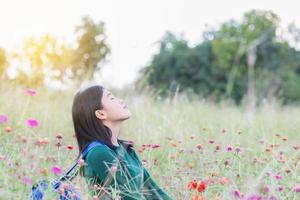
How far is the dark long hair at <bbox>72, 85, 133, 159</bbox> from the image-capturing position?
2.82 meters

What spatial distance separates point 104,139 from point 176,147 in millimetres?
840

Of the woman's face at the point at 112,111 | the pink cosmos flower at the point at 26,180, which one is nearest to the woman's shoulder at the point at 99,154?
the woman's face at the point at 112,111

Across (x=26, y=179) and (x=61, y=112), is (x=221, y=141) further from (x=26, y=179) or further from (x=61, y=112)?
(x=26, y=179)

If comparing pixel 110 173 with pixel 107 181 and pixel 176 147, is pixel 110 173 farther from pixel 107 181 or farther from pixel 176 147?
pixel 176 147

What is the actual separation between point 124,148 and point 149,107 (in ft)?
10.7

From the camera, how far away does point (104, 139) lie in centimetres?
280

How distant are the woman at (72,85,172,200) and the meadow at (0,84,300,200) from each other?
0.11m

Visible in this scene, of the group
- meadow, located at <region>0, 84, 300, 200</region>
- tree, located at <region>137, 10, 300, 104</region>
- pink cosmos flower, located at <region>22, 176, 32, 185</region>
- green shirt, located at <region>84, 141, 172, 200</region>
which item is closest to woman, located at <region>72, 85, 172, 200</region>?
green shirt, located at <region>84, 141, 172, 200</region>

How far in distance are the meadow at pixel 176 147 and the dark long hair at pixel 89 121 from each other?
0.09m

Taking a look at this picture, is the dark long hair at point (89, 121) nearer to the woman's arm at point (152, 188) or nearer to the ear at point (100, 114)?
the ear at point (100, 114)

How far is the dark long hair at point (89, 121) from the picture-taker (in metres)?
2.82

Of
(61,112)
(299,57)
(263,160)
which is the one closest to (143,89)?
(61,112)

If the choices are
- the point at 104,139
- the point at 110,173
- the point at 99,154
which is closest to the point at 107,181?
the point at 110,173

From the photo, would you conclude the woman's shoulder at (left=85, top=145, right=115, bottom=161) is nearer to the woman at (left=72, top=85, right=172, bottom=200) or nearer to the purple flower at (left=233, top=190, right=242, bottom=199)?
A: the woman at (left=72, top=85, right=172, bottom=200)
